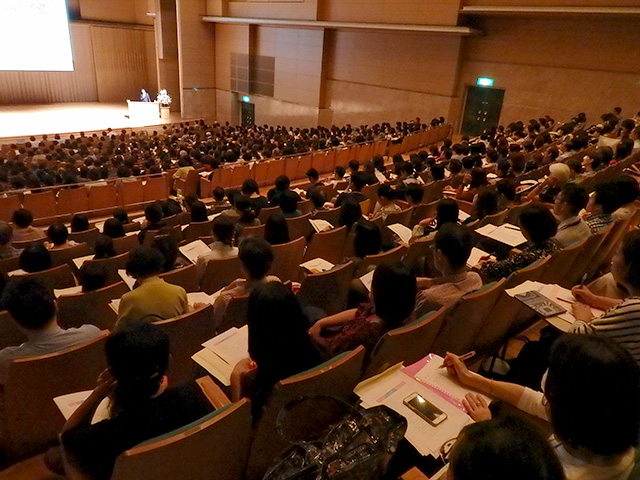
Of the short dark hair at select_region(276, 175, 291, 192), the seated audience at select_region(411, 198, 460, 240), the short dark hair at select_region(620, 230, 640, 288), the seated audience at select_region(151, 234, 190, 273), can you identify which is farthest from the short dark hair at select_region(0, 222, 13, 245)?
the short dark hair at select_region(620, 230, 640, 288)

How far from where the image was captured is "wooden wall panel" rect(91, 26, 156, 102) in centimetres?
2170

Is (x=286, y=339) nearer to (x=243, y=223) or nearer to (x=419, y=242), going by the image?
(x=419, y=242)

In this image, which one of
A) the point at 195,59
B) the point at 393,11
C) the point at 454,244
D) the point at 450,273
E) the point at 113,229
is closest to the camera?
the point at 454,244

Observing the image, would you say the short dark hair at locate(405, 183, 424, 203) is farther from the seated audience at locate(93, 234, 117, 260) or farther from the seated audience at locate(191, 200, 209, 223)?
the seated audience at locate(93, 234, 117, 260)

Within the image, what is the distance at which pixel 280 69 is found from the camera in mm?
17750

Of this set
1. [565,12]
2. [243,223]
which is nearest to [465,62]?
[565,12]

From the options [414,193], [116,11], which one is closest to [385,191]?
[414,193]

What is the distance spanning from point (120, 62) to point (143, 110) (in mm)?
5956

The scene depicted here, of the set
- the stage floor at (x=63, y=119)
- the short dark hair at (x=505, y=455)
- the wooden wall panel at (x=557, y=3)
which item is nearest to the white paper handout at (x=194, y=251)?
the short dark hair at (x=505, y=455)

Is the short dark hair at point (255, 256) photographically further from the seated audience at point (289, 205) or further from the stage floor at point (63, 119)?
the stage floor at point (63, 119)

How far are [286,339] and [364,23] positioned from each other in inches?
561

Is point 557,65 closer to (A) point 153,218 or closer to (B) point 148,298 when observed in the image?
(A) point 153,218

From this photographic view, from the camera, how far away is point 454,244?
2564 mm

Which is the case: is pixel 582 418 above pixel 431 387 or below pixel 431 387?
above
